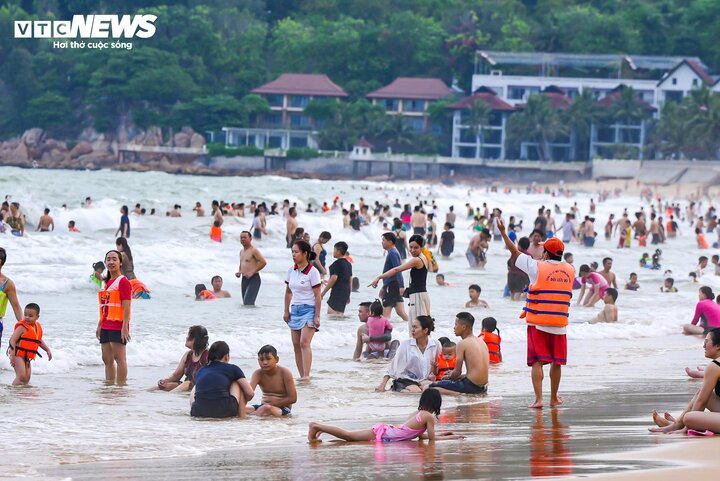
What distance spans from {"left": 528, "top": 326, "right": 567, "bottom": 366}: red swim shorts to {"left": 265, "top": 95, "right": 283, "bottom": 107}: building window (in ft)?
316

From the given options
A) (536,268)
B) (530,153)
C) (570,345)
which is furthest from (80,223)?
(530,153)

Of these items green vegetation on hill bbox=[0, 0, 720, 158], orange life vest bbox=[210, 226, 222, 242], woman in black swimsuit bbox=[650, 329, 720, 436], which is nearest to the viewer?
woman in black swimsuit bbox=[650, 329, 720, 436]

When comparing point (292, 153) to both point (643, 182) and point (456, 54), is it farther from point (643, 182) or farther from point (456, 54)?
point (643, 182)

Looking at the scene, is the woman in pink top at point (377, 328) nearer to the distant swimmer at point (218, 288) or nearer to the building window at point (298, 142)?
the distant swimmer at point (218, 288)

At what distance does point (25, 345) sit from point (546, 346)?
416cm

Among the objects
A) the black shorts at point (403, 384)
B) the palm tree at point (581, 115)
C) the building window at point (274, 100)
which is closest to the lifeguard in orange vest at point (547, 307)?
the black shorts at point (403, 384)

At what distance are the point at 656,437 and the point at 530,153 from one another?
9212cm

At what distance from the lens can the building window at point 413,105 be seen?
103 m

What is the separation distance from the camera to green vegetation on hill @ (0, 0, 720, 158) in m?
108

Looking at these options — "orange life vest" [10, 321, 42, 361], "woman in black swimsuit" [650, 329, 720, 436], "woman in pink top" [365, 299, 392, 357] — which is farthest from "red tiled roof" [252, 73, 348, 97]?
"woman in black swimsuit" [650, 329, 720, 436]

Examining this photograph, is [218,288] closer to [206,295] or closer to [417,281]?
[206,295]

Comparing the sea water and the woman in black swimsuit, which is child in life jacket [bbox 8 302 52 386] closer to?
the sea water

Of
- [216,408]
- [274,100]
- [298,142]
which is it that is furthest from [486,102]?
[216,408]

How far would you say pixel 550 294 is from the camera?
9.35 metres
